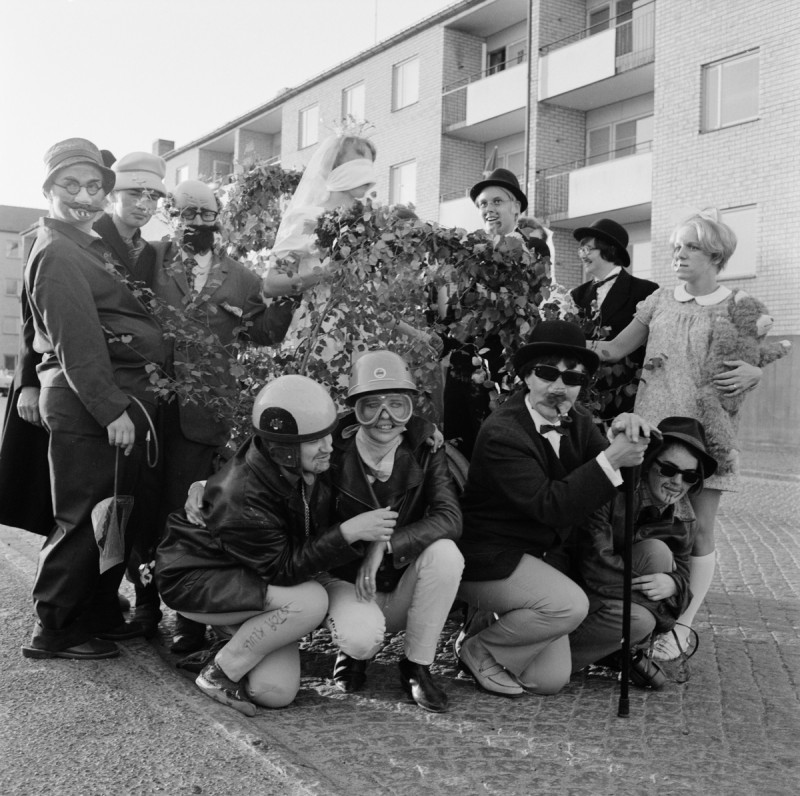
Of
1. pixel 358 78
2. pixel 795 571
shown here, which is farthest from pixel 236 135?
pixel 795 571

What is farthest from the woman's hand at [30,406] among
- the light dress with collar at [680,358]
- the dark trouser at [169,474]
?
the light dress with collar at [680,358]

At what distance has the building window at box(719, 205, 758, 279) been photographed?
1756 centimetres

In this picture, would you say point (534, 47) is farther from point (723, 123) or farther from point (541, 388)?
point (541, 388)

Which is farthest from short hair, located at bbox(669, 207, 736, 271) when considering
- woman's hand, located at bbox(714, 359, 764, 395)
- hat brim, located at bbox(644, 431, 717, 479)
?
hat brim, located at bbox(644, 431, 717, 479)

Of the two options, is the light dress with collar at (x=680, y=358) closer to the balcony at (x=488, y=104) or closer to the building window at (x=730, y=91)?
the building window at (x=730, y=91)

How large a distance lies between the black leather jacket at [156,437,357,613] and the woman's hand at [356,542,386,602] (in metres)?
0.17

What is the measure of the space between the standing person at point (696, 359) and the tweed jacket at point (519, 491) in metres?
0.71

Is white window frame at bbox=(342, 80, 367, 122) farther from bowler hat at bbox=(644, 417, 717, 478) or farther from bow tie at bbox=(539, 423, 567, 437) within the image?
bow tie at bbox=(539, 423, 567, 437)

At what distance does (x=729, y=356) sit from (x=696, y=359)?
0.15 meters

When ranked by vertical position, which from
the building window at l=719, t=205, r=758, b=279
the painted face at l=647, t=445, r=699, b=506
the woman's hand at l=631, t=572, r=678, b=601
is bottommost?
the woman's hand at l=631, t=572, r=678, b=601

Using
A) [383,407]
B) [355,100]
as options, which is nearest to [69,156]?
[383,407]

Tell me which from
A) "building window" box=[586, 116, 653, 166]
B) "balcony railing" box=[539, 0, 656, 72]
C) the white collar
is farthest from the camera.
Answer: "building window" box=[586, 116, 653, 166]

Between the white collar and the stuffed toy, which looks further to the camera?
the white collar

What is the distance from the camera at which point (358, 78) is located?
1097 inches
